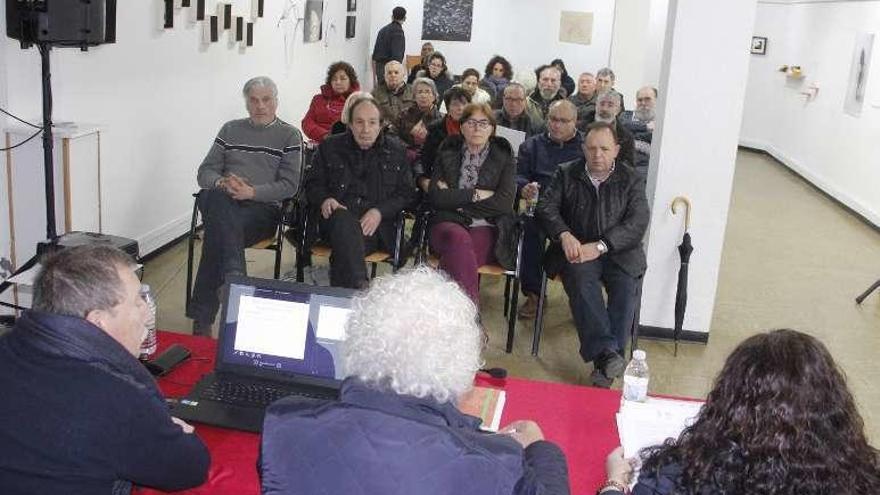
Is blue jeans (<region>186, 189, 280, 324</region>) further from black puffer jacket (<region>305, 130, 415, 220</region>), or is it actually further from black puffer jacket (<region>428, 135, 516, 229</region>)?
black puffer jacket (<region>428, 135, 516, 229</region>)

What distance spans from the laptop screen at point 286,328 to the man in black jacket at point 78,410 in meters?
0.49

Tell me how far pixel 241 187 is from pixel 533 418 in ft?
9.00

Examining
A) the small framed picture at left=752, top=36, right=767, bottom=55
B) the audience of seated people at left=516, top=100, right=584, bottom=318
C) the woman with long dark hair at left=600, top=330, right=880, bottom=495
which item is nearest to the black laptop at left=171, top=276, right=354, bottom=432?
the woman with long dark hair at left=600, top=330, right=880, bottom=495

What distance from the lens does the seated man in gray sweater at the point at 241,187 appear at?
4.32m

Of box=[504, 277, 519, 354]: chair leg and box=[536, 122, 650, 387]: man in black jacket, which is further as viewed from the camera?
box=[504, 277, 519, 354]: chair leg

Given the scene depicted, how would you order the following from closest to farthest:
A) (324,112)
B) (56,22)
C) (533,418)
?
(533,418), (56,22), (324,112)

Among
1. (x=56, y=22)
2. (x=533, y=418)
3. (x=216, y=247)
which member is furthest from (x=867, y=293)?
(x=56, y=22)

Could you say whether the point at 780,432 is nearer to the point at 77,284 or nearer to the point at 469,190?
the point at 77,284

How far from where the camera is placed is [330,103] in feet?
22.9

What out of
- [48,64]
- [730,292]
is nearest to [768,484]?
[48,64]

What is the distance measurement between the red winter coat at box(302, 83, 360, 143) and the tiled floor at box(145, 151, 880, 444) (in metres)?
1.39

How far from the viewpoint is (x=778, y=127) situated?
13047mm

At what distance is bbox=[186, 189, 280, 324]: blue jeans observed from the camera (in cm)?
430

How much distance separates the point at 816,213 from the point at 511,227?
19.2 feet
